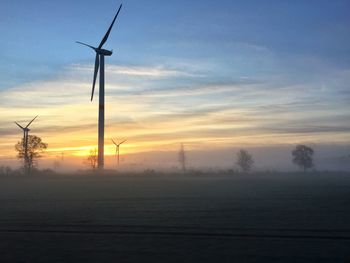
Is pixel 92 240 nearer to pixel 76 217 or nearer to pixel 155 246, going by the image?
pixel 155 246

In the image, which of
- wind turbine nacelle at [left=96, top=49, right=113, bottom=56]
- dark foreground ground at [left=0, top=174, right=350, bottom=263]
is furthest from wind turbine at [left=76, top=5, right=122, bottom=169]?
dark foreground ground at [left=0, top=174, right=350, bottom=263]

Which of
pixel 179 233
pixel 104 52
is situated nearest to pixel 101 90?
pixel 104 52

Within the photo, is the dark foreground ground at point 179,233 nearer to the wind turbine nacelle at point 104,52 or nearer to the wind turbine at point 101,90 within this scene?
the wind turbine at point 101,90

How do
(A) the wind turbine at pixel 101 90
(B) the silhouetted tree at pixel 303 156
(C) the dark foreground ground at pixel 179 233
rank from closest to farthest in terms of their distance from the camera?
1. (C) the dark foreground ground at pixel 179 233
2. (A) the wind turbine at pixel 101 90
3. (B) the silhouetted tree at pixel 303 156

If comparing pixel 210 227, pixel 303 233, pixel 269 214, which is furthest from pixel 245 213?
pixel 303 233

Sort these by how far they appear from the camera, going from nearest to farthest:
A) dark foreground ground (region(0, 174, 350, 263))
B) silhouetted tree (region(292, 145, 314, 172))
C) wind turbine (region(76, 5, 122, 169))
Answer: dark foreground ground (region(0, 174, 350, 263)) < wind turbine (region(76, 5, 122, 169)) < silhouetted tree (region(292, 145, 314, 172))

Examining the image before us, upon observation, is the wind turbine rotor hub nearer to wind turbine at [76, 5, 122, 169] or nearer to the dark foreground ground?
wind turbine at [76, 5, 122, 169]

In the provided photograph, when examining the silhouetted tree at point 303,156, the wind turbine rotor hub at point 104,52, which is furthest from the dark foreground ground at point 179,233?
the silhouetted tree at point 303,156

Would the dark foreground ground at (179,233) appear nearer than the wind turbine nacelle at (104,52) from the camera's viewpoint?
Yes

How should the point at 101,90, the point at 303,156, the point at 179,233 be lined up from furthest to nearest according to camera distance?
1. the point at 303,156
2. the point at 101,90
3. the point at 179,233

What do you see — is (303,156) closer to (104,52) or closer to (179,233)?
(104,52)

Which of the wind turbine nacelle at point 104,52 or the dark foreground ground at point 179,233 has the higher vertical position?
the wind turbine nacelle at point 104,52

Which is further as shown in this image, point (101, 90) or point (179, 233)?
point (101, 90)

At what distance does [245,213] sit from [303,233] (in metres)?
7.65
